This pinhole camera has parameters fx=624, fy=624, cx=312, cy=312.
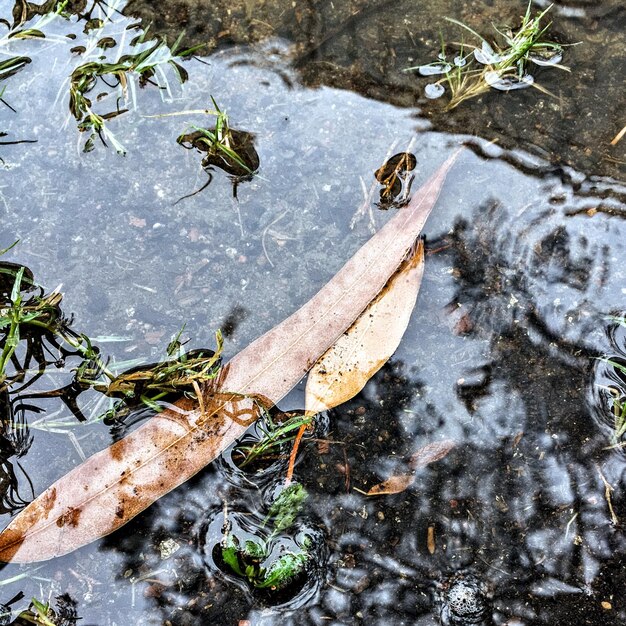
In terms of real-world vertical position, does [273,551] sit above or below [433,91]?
below

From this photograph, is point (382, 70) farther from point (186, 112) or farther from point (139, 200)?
point (139, 200)

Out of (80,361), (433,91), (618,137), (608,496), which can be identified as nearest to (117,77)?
(80,361)

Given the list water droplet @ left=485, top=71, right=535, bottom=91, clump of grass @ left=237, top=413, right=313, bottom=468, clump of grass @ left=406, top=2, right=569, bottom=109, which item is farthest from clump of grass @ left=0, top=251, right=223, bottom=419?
water droplet @ left=485, top=71, right=535, bottom=91

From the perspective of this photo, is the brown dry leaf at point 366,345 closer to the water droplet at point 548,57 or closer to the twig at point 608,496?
the twig at point 608,496

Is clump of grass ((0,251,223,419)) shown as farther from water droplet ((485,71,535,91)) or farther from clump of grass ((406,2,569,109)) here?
Answer: water droplet ((485,71,535,91))

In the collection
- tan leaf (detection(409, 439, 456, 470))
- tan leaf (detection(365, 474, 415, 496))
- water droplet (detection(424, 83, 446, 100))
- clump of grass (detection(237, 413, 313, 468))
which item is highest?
water droplet (detection(424, 83, 446, 100))

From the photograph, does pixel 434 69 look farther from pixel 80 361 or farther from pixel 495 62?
pixel 80 361

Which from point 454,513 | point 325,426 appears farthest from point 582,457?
point 325,426
